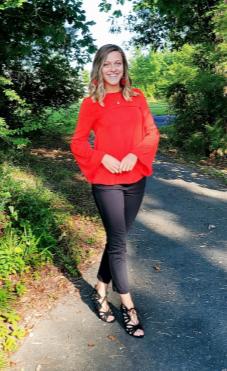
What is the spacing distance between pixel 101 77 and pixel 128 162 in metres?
0.65

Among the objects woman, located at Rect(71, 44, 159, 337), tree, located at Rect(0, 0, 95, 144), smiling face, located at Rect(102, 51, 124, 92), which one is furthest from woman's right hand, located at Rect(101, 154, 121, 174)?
tree, located at Rect(0, 0, 95, 144)

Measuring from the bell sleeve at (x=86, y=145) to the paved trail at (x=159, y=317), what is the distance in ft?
4.31

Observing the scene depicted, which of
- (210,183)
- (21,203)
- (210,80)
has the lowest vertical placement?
(210,183)

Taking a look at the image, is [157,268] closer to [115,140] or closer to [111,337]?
[111,337]

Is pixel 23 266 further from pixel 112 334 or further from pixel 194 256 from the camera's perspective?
pixel 194 256

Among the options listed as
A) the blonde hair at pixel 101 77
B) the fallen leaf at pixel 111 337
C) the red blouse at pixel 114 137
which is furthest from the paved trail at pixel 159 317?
the blonde hair at pixel 101 77

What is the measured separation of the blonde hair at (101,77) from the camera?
3.18 meters

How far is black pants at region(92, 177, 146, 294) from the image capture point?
328cm

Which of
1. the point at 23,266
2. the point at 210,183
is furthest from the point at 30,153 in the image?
the point at 23,266

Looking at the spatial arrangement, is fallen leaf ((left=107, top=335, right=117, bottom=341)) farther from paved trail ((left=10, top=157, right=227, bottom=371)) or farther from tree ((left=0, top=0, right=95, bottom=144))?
tree ((left=0, top=0, right=95, bottom=144))

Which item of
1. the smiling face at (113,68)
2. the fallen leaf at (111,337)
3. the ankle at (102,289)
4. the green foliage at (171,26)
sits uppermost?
the green foliage at (171,26)

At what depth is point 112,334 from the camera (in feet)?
11.7

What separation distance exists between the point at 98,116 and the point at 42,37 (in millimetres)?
5019

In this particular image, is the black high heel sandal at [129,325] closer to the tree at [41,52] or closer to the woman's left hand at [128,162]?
the woman's left hand at [128,162]
